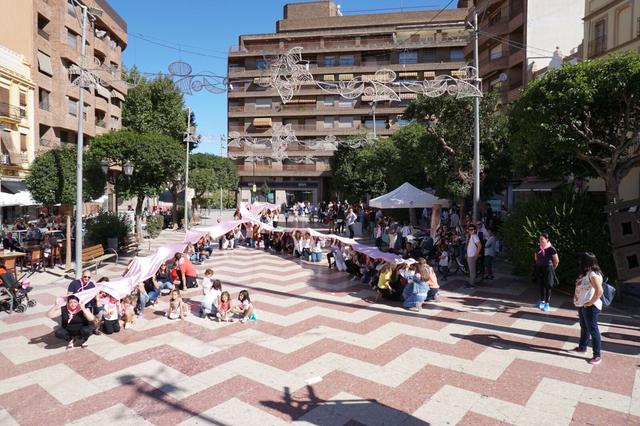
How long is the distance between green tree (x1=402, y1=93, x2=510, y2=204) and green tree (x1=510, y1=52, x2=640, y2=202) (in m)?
6.30

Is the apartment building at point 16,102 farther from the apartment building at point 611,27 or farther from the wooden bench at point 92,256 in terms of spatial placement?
the apartment building at point 611,27

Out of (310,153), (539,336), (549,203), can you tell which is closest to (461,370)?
(539,336)

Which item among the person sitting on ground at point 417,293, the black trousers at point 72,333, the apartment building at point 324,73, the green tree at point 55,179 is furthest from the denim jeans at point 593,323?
the apartment building at point 324,73

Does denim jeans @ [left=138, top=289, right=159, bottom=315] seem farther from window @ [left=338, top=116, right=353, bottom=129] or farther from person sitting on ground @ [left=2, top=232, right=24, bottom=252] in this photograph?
window @ [left=338, top=116, right=353, bottom=129]

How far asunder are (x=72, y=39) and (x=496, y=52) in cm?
3358

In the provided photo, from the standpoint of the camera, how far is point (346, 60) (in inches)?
2104

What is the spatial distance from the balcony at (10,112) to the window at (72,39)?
9110 millimetres

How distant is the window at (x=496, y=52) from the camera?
33.3 metres

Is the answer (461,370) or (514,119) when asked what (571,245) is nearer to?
(514,119)

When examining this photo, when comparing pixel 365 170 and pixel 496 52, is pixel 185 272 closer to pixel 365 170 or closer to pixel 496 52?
pixel 365 170

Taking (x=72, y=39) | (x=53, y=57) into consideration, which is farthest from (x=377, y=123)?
(x=53, y=57)

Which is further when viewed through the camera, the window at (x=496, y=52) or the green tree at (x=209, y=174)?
the green tree at (x=209, y=174)

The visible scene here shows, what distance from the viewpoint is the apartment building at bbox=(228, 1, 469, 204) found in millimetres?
51094

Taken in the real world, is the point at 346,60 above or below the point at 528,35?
above
